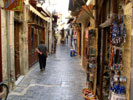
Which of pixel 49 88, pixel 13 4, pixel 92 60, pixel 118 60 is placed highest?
pixel 13 4

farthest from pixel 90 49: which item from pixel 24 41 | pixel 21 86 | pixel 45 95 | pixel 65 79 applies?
pixel 24 41

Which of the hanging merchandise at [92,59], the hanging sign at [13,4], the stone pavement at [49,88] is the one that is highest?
the hanging sign at [13,4]

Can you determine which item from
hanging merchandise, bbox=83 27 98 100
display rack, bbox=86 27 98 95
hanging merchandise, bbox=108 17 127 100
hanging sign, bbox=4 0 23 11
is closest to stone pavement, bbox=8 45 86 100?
hanging merchandise, bbox=83 27 98 100

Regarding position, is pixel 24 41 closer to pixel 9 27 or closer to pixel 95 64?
pixel 9 27

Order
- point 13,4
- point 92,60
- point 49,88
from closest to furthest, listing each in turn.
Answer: point 13,4 → point 92,60 → point 49,88

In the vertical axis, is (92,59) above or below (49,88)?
above

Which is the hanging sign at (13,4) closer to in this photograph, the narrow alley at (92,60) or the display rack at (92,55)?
the narrow alley at (92,60)

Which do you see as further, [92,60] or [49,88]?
[49,88]

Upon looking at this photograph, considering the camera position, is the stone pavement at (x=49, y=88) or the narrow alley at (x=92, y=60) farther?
the stone pavement at (x=49, y=88)

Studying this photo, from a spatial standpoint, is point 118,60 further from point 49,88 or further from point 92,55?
point 49,88

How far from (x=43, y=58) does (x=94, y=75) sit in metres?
4.76

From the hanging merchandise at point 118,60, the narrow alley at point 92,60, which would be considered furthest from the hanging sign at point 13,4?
the hanging merchandise at point 118,60

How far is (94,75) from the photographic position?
5.65m

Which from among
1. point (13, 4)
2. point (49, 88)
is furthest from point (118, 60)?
point (49, 88)
